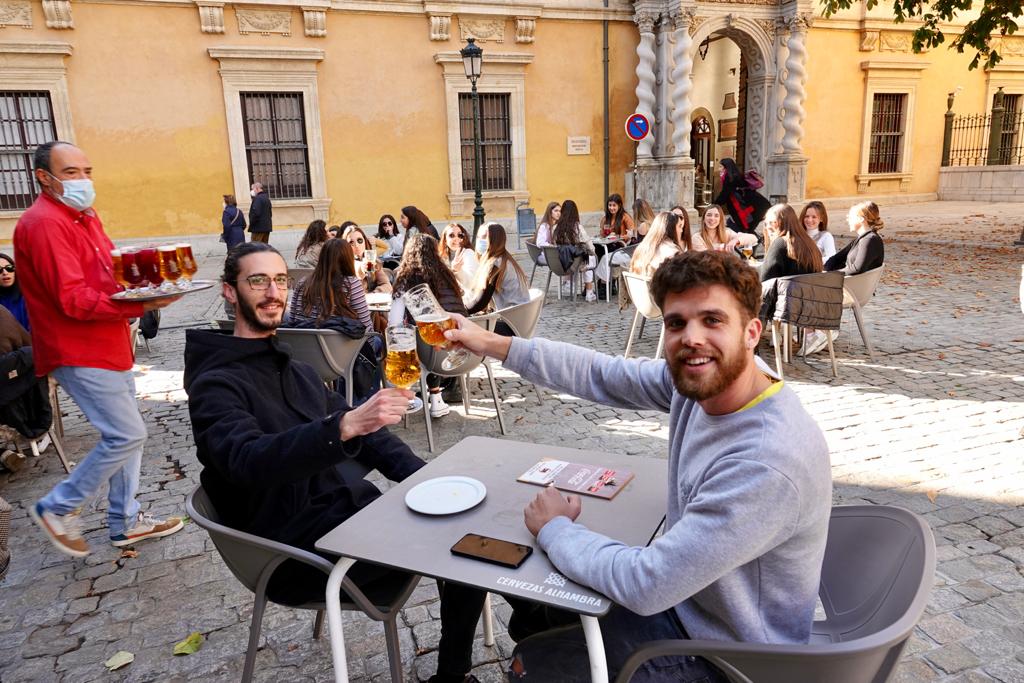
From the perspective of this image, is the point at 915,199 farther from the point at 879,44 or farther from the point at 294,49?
the point at 294,49

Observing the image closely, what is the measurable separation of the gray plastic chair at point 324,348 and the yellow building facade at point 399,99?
38.4 ft

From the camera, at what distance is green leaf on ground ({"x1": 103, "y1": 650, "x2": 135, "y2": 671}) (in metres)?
2.71

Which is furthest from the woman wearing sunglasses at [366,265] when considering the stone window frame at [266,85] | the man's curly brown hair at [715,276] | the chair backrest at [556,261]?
the stone window frame at [266,85]

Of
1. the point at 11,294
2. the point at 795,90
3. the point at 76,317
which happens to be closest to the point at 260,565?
the point at 76,317

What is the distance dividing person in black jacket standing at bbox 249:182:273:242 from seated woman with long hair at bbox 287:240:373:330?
32.0 ft

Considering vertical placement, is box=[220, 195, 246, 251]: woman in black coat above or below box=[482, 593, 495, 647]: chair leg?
above

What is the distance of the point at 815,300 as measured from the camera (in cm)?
574

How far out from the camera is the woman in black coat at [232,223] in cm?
1353

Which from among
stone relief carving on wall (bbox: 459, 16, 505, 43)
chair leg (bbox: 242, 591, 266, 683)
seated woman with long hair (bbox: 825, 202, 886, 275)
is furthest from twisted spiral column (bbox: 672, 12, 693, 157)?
chair leg (bbox: 242, 591, 266, 683)

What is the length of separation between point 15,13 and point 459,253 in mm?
11752

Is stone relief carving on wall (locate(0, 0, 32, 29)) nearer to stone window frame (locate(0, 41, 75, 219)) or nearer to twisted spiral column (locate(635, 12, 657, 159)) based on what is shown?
stone window frame (locate(0, 41, 75, 219))

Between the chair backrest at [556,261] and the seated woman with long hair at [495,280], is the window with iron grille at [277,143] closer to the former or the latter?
the chair backrest at [556,261]

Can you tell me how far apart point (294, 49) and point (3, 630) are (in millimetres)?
14040

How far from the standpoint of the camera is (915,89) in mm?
20672
